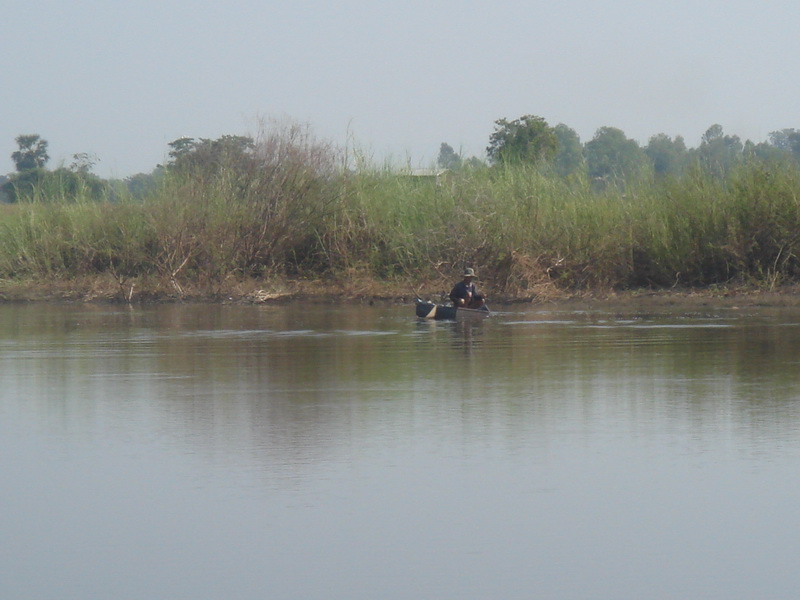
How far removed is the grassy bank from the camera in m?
32.6

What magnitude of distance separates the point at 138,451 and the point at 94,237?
30.5m

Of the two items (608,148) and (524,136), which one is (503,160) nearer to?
(524,136)

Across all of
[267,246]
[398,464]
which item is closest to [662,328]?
[398,464]

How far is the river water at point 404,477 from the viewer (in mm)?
6559

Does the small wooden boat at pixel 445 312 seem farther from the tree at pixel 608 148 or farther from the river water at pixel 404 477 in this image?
the tree at pixel 608 148

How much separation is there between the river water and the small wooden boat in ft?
27.0

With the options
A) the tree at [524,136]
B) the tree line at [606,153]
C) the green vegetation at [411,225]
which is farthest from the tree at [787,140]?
the green vegetation at [411,225]

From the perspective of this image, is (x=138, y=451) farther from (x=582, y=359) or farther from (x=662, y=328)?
(x=662, y=328)

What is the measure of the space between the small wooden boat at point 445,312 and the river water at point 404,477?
27.0 feet

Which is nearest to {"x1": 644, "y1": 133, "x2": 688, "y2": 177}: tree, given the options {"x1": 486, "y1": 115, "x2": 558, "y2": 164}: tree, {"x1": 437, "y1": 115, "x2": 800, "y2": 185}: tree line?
{"x1": 437, "y1": 115, "x2": 800, "y2": 185}: tree line

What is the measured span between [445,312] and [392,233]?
11.0m

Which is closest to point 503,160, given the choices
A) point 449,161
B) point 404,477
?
point 449,161

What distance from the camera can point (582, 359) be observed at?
16.5 m

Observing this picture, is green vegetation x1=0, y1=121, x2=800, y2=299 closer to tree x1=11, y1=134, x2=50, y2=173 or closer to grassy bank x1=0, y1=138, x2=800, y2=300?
grassy bank x1=0, y1=138, x2=800, y2=300
